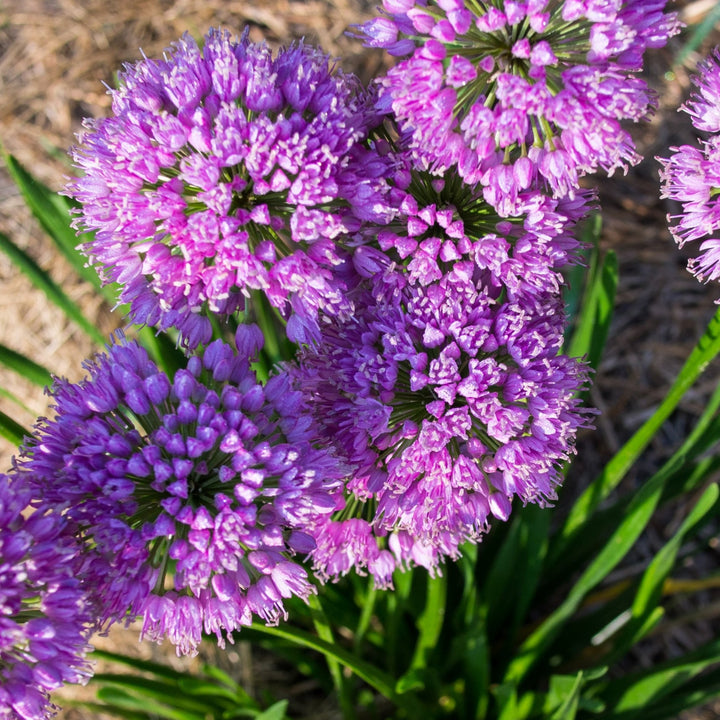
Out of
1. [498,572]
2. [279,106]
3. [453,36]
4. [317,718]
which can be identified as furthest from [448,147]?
[317,718]

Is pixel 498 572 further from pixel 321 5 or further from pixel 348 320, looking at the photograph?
pixel 321 5

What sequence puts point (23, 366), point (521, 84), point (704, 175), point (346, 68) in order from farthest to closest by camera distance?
point (346, 68), point (23, 366), point (704, 175), point (521, 84)

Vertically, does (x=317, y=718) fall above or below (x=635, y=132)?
below

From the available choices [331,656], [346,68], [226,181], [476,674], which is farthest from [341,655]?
[346,68]

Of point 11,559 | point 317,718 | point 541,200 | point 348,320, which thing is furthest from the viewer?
point 317,718

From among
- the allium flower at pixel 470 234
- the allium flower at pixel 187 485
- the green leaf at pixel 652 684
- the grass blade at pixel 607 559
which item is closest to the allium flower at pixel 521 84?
the allium flower at pixel 470 234

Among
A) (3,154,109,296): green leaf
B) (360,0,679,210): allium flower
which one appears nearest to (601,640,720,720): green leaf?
(360,0,679,210): allium flower

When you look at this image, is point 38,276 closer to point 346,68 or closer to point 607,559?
point 607,559
